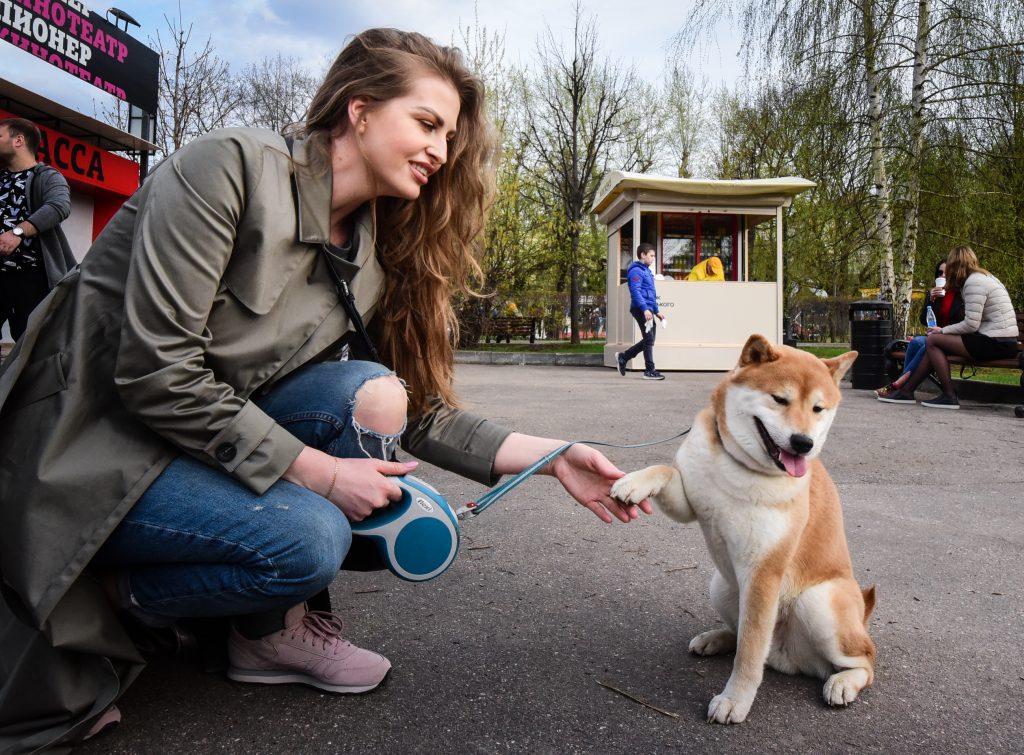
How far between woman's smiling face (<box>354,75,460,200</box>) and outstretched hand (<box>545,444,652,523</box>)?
879mm

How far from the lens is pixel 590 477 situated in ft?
6.98

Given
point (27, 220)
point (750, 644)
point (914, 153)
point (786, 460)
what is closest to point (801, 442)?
point (786, 460)

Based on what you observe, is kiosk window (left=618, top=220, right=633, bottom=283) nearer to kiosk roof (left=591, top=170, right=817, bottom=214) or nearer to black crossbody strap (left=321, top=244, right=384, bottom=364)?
kiosk roof (left=591, top=170, right=817, bottom=214)

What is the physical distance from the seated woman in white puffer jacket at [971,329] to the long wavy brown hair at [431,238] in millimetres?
7215

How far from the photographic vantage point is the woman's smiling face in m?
1.95

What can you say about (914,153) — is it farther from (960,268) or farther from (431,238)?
(431,238)

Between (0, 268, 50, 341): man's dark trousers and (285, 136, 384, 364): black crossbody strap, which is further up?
(0, 268, 50, 341): man's dark trousers

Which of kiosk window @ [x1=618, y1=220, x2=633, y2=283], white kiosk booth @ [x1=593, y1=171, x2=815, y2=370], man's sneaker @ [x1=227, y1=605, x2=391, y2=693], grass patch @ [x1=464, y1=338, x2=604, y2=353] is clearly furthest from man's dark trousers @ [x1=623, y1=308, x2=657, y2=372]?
man's sneaker @ [x1=227, y1=605, x2=391, y2=693]

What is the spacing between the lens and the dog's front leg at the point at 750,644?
176cm

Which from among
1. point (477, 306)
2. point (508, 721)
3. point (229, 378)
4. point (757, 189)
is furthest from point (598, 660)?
point (477, 306)

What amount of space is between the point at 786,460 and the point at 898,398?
24.6ft

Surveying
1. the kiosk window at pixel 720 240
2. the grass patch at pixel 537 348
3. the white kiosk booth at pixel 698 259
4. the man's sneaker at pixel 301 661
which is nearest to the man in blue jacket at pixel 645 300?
the white kiosk booth at pixel 698 259

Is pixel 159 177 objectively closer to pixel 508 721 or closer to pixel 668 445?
pixel 508 721

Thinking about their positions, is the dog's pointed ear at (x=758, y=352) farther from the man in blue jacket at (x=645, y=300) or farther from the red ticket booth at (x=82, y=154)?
the red ticket booth at (x=82, y=154)
